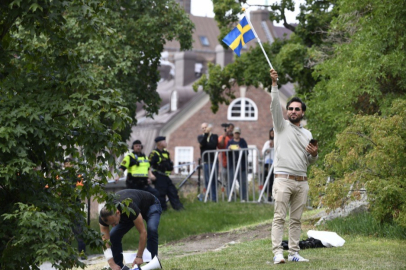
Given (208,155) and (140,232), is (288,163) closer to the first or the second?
(140,232)

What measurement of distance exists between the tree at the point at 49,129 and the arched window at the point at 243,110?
163ft

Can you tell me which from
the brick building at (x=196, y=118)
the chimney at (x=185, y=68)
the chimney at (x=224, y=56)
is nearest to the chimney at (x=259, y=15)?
the chimney at (x=185, y=68)

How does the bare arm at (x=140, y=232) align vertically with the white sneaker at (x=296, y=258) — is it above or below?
above

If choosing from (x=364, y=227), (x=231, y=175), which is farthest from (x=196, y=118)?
(x=364, y=227)

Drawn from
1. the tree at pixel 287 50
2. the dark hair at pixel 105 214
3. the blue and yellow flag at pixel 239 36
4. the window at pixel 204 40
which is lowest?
the dark hair at pixel 105 214

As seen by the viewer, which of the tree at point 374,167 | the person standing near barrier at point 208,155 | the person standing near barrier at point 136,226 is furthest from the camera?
the person standing near barrier at point 208,155

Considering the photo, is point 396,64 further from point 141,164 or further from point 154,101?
point 154,101

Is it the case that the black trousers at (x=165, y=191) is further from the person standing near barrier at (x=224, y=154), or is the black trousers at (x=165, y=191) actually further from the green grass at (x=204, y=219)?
the person standing near barrier at (x=224, y=154)

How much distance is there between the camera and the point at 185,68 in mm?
64875

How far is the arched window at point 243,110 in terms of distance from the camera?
59.3m

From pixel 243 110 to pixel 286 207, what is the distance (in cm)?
4925

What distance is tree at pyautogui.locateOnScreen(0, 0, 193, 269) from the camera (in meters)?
8.48

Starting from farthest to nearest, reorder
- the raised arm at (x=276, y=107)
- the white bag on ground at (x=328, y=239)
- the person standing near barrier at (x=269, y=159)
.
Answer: the person standing near barrier at (x=269, y=159) < the white bag on ground at (x=328, y=239) < the raised arm at (x=276, y=107)

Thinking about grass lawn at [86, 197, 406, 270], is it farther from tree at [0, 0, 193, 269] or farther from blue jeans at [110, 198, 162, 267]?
tree at [0, 0, 193, 269]
